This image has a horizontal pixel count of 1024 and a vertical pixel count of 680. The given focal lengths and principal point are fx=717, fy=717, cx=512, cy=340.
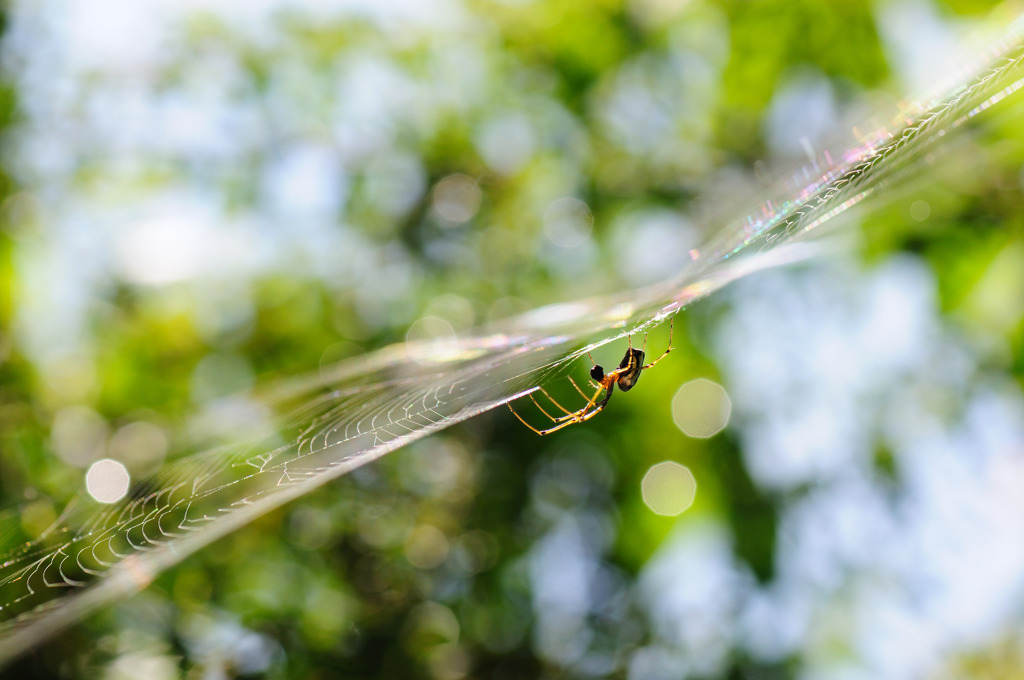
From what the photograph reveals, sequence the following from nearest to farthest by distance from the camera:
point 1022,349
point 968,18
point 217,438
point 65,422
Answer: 1. point 1022,349
2. point 968,18
3. point 217,438
4. point 65,422

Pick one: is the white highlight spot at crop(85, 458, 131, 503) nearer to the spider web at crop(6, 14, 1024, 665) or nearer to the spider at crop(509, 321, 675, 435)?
the spider web at crop(6, 14, 1024, 665)

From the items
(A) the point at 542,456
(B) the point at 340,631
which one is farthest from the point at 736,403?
(B) the point at 340,631

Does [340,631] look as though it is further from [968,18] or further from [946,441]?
[968,18]

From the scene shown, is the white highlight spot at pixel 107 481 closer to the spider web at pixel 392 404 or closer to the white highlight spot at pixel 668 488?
the spider web at pixel 392 404

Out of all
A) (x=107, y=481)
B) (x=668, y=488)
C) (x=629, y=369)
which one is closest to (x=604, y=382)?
(x=629, y=369)

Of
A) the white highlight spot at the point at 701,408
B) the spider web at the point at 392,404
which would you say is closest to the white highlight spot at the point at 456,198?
the spider web at the point at 392,404
